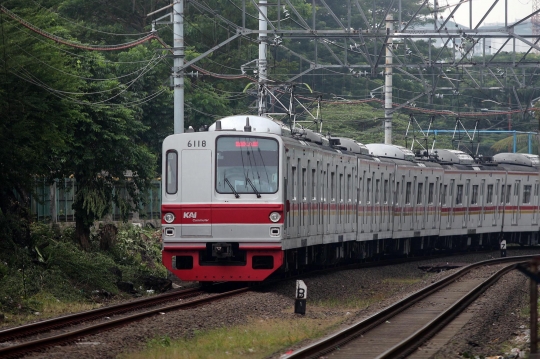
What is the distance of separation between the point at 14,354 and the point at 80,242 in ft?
42.3

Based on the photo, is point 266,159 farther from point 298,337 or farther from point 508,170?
point 508,170

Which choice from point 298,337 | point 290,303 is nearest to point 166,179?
point 290,303

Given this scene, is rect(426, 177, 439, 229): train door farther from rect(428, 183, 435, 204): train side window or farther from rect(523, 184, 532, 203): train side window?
rect(523, 184, 532, 203): train side window

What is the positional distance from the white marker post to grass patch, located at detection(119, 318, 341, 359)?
68cm

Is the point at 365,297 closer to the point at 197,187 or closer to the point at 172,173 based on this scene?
the point at 197,187

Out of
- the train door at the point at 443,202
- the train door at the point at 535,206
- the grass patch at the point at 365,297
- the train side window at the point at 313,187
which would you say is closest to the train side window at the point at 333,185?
the train side window at the point at 313,187

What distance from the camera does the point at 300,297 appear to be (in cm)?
1397

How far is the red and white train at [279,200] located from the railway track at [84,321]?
834 mm

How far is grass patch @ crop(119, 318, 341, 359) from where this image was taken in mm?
10188

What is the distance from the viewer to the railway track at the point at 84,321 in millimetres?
10055

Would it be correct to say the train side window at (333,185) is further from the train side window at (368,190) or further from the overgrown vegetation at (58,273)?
the overgrown vegetation at (58,273)

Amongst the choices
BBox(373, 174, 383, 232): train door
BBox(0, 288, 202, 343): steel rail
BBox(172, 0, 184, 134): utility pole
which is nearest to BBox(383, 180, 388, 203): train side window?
BBox(373, 174, 383, 232): train door

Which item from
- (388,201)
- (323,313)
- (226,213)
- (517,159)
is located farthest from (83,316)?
(517,159)

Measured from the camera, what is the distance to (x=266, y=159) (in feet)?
54.7
